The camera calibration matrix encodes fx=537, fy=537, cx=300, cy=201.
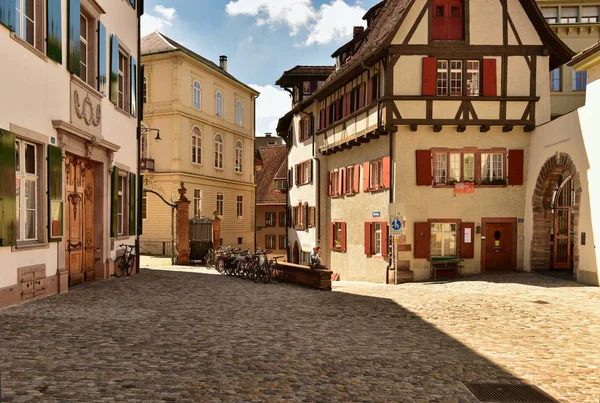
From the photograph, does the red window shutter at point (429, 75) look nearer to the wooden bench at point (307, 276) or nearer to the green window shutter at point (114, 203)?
the wooden bench at point (307, 276)

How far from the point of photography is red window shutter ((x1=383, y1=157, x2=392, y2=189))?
20.6 metres

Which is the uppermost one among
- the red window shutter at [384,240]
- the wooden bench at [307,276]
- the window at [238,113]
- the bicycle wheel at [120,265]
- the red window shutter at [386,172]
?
the window at [238,113]

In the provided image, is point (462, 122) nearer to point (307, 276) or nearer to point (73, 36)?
point (307, 276)

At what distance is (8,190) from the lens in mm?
9234

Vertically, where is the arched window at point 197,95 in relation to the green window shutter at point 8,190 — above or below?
above

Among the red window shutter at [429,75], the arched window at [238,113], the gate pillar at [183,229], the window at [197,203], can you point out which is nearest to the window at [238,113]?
the arched window at [238,113]

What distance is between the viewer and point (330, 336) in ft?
28.5

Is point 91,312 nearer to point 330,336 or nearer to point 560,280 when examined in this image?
point 330,336

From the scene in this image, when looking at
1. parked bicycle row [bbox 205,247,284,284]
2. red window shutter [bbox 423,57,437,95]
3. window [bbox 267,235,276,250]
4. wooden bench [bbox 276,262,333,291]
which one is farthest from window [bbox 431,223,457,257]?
window [bbox 267,235,276,250]

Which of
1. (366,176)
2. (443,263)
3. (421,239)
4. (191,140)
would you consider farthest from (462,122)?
(191,140)

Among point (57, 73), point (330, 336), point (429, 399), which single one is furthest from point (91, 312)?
point (429, 399)

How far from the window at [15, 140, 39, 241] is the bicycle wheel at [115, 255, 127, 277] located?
207 inches

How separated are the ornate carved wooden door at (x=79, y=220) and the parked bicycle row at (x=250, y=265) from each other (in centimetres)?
524

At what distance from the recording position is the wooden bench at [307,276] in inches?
624
